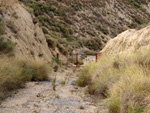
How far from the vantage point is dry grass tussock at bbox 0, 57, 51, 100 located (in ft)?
30.7

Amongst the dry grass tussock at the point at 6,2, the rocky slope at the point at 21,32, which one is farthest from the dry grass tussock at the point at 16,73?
the dry grass tussock at the point at 6,2

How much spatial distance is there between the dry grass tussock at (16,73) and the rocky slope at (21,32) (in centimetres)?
205

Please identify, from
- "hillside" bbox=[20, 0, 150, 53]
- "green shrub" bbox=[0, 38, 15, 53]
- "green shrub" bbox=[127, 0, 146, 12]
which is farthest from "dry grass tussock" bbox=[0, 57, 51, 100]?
"green shrub" bbox=[127, 0, 146, 12]

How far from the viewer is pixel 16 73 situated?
10648mm

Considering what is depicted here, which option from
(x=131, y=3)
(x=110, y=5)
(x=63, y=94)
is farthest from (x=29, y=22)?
(x=131, y=3)

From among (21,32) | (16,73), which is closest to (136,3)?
(21,32)

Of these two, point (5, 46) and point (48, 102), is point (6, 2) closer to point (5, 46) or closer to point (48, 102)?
point (5, 46)

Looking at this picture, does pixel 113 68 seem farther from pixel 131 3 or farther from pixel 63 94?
pixel 131 3

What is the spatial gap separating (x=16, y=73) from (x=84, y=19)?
3378 cm

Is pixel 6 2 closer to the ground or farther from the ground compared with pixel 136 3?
closer to the ground

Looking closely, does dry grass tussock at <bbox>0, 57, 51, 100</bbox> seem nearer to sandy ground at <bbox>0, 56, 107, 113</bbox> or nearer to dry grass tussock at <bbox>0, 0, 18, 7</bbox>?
sandy ground at <bbox>0, 56, 107, 113</bbox>

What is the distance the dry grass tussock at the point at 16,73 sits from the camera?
9367mm

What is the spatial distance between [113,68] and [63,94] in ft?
8.91

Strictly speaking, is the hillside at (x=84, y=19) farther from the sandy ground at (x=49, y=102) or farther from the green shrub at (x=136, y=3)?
the sandy ground at (x=49, y=102)
